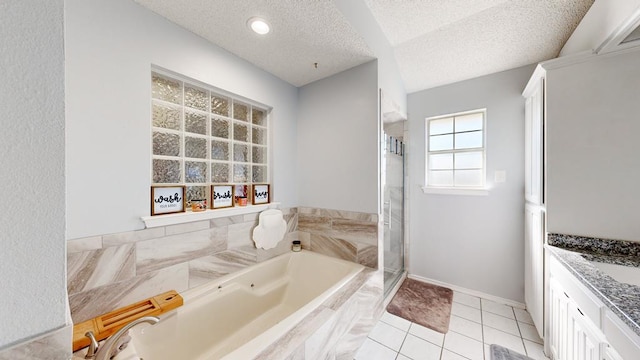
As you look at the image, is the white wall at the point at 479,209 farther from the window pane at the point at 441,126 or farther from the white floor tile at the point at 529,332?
the white floor tile at the point at 529,332

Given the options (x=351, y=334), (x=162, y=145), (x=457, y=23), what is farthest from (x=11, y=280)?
(x=457, y=23)

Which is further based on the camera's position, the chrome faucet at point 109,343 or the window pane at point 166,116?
the window pane at point 166,116

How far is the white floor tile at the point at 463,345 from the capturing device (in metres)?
1.61

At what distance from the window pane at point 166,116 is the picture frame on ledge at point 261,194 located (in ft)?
2.59

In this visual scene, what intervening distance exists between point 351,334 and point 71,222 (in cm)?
178

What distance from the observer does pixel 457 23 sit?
1.74 m

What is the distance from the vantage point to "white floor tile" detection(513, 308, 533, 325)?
6.46 feet

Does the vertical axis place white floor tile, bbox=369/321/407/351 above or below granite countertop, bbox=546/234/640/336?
below

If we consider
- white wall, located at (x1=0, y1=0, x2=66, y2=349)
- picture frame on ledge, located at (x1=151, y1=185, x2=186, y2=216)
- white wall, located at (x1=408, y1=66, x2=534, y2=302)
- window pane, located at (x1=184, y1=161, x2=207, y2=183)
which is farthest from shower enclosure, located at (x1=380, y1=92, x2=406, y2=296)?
white wall, located at (x1=0, y1=0, x2=66, y2=349)

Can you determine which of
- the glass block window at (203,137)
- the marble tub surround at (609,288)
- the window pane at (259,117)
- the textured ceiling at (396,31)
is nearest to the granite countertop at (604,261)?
the marble tub surround at (609,288)

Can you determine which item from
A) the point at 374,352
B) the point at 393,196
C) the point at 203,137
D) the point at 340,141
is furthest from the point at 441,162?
the point at 203,137

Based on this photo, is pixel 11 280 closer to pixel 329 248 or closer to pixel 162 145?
pixel 162 145

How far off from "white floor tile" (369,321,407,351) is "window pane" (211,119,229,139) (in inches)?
85.1

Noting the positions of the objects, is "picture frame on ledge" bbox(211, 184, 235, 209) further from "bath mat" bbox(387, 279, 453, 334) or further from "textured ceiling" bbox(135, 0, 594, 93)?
"bath mat" bbox(387, 279, 453, 334)
